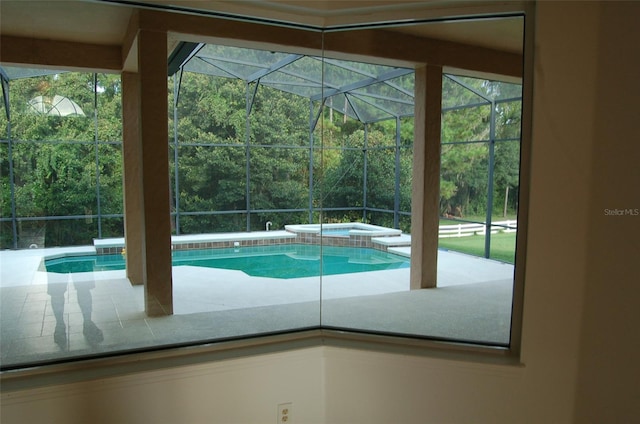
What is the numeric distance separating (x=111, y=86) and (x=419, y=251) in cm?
206

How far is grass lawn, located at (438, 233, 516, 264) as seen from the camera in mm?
2115

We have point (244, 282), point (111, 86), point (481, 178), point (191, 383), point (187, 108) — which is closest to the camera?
point (191, 383)

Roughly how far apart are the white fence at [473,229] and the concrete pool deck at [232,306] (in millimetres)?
144

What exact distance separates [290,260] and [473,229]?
3.84 ft

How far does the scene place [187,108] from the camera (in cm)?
260

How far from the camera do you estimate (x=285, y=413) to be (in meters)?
2.11

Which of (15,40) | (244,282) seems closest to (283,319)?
(244,282)

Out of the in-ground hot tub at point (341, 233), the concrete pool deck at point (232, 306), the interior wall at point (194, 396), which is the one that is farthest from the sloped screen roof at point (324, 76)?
the interior wall at point (194, 396)

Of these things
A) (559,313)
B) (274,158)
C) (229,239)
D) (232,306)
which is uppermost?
(274,158)

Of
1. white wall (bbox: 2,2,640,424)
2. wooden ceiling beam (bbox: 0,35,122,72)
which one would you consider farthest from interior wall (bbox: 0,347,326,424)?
wooden ceiling beam (bbox: 0,35,122,72)

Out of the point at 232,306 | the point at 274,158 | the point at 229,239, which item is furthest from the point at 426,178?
the point at 232,306

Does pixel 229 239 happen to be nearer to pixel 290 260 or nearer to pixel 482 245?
pixel 290 260

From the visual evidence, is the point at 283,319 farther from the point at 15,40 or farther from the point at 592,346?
the point at 15,40

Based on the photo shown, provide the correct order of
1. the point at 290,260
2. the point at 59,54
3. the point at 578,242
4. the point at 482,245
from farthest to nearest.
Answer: the point at 290,260, the point at 482,245, the point at 59,54, the point at 578,242
